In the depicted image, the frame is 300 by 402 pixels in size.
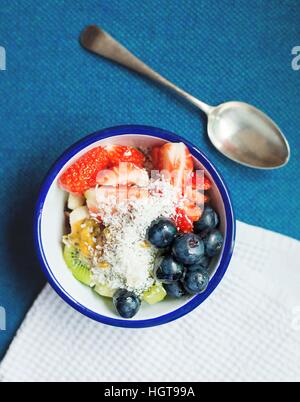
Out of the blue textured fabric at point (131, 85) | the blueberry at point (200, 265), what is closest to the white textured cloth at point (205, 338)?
the blue textured fabric at point (131, 85)

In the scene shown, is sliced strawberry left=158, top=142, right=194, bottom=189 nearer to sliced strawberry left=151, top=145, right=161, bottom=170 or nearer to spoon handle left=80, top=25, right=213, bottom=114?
sliced strawberry left=151, top=145, right=161, bottom=170

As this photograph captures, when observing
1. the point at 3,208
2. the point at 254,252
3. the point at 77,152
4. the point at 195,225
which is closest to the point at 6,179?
the point at 3,208

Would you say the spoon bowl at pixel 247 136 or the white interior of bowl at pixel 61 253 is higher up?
the spoon bowl at pixel 247 136

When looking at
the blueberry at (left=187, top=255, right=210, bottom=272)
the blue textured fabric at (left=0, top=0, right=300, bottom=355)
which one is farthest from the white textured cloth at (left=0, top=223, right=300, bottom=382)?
the blueberry at (left=187, top=255, right=210, bottom=272)

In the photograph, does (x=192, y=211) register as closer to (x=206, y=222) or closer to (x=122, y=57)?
(x=206, y=222)

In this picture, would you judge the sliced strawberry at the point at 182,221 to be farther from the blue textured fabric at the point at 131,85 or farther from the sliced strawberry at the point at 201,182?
the blue textured fabric at the point at 131,85
